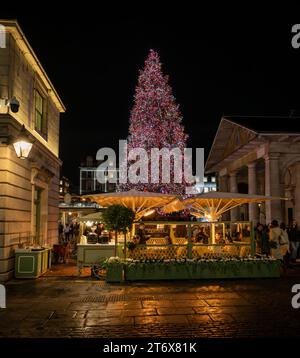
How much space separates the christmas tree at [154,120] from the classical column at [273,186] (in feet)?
39.2

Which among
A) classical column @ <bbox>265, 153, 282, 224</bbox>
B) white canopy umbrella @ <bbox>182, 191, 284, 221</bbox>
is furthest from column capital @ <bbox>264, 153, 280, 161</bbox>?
white canopy umbrella @ <bbox>182, 191, 284, 221</bbox>

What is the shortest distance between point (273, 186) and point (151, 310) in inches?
655

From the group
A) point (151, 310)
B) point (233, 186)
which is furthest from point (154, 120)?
point (151, 310)

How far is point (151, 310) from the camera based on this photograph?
8938 millimetres

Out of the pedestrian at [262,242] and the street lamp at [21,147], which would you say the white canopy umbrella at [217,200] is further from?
the street lamp at [21,147]

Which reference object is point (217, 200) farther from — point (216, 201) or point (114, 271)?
point (114, 271)

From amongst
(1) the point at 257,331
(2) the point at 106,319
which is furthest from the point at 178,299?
(1) the point at 257,331

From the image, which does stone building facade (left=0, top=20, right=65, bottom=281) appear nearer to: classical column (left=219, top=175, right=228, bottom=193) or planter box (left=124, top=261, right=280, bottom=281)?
planter box (left=124, top=261, right=280, bottom=281)

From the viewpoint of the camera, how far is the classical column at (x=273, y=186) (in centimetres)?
2380

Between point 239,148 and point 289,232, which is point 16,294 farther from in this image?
point 239,148

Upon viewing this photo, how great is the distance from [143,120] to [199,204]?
1929 cm

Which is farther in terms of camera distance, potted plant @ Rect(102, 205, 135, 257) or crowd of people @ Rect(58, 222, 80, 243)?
crowd of people @ Rect(58, 222, 80, 243)

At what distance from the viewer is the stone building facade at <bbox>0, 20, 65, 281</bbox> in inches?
503
